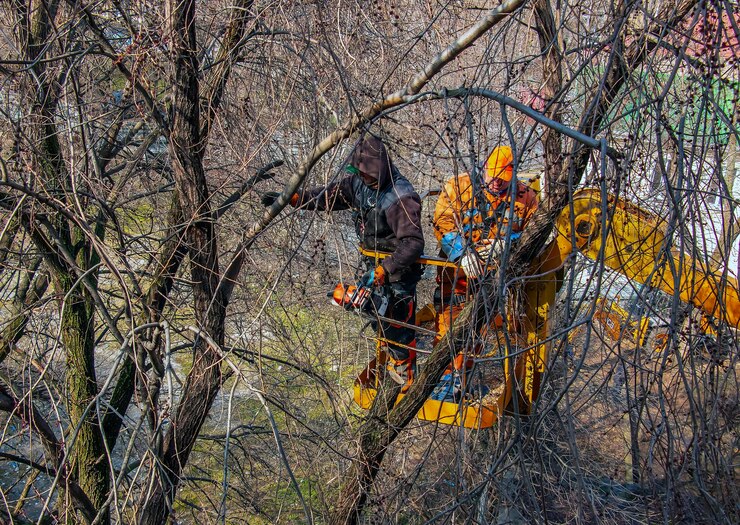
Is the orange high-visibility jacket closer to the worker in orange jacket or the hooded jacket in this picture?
the worker in orange jacket

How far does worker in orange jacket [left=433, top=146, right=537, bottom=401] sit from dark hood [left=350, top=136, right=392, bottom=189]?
0.40 m

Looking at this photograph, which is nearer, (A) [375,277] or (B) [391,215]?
(A) [375,277]

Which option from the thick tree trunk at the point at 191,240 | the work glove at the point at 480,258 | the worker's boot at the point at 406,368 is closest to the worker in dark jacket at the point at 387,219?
the worker's boot at the point at 406,368

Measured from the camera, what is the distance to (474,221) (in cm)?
320

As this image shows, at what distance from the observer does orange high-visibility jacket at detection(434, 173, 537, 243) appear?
9.38ft

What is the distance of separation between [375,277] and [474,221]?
56.5 inches

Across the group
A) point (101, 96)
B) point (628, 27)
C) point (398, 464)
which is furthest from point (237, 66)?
point (398, 464)

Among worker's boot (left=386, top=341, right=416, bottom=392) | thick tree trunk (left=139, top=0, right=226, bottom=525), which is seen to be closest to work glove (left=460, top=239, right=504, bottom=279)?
thick tree trunk (left=139, top=0, right=226, bottom=525)

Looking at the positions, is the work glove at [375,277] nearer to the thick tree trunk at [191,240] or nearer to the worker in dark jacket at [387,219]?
the worker in dark jacket at [387,219]

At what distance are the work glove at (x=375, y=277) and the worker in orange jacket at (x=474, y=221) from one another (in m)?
0.42

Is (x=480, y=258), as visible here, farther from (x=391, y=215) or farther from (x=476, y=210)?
(x=391, y=215)

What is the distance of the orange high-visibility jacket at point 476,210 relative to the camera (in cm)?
286

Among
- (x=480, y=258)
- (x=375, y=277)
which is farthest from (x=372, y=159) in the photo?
(x=480, y=258)

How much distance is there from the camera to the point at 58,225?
14.9 feet
